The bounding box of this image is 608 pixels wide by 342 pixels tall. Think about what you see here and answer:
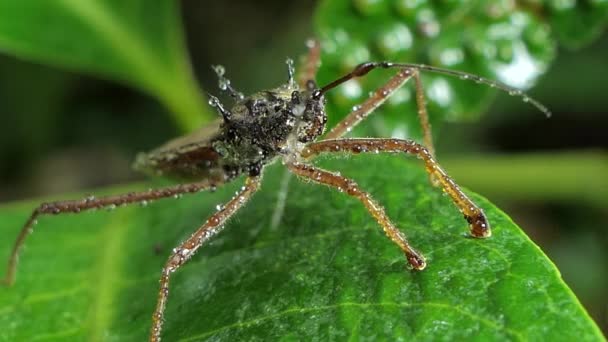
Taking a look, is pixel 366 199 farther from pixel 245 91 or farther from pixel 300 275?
pixel 245 91

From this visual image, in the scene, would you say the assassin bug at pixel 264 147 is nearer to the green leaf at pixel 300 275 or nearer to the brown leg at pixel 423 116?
the brown leg at pixel 423 116

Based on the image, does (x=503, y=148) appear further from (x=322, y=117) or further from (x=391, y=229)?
→ (x=391, y=229)

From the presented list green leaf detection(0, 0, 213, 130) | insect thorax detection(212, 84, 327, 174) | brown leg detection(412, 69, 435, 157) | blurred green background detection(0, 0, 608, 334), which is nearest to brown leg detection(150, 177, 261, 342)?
insect thorax detection(212, 84, 327, 174)

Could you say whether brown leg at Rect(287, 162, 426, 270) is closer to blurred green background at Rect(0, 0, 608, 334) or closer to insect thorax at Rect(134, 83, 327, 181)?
insect thorax at Rect(134, 83, 327, 181)

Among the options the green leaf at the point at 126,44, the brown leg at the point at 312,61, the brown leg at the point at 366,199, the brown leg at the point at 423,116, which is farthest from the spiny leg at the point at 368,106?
the green leaf at the point at 126,44

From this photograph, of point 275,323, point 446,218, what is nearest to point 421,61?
point 446,218

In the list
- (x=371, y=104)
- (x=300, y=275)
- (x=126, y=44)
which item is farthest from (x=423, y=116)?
(x=126, y=44)
